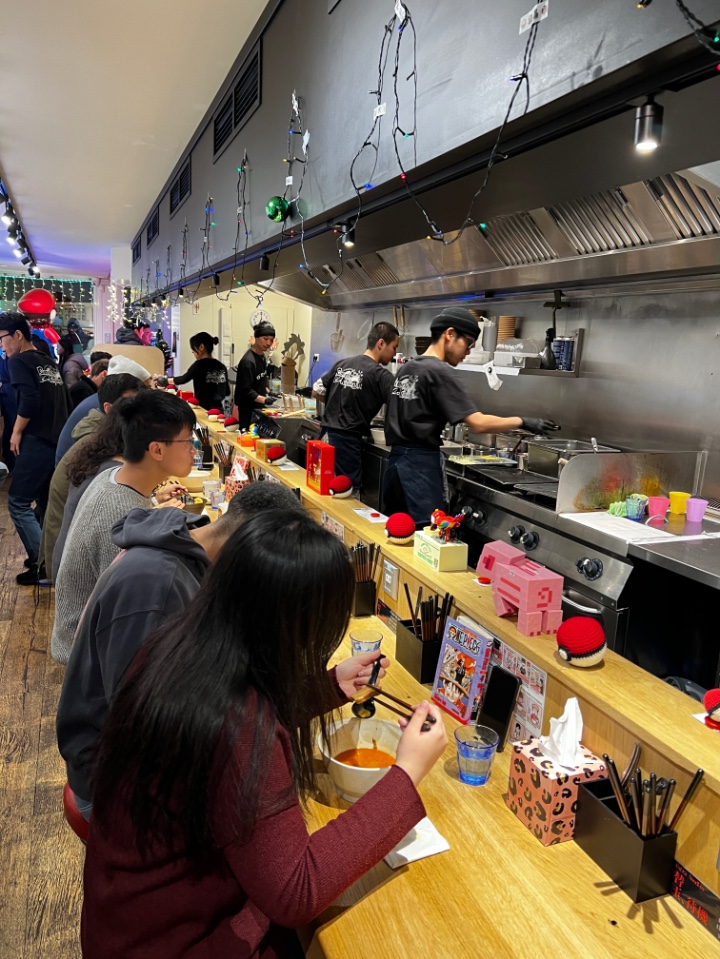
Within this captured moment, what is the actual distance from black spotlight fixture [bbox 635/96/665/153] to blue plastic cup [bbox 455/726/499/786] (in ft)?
4.89

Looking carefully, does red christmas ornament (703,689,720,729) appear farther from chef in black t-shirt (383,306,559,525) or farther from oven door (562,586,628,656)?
chef in black t-shirt (383,306,559,525)

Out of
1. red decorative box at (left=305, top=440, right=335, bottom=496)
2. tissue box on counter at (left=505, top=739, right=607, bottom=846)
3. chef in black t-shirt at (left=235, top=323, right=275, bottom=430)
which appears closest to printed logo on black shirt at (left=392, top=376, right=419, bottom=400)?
red decorative box at (left=305, top=440, right=335, bottom=496)

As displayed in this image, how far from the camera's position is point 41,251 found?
14594 mm

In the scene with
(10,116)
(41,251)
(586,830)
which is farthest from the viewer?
(41,251)

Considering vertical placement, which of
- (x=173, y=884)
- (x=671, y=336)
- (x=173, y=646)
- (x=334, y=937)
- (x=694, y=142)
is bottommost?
(x=334, y=937)

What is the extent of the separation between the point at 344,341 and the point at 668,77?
18.1ft

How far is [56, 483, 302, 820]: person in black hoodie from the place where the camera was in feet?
4.75

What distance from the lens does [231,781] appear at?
940 millimetres

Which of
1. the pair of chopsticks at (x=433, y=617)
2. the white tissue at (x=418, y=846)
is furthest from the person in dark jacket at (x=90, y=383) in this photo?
the white tissue at (x=418, y=846)

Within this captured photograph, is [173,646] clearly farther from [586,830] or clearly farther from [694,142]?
[694,142]

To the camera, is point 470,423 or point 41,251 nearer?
point 470,423

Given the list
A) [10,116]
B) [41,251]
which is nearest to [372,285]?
[10,116]

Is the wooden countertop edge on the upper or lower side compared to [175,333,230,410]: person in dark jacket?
lower

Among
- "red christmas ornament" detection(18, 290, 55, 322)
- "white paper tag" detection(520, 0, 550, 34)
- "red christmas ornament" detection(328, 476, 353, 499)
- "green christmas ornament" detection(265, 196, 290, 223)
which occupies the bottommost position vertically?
"red christmas ornament" detection(328, 476, 353, 499)
